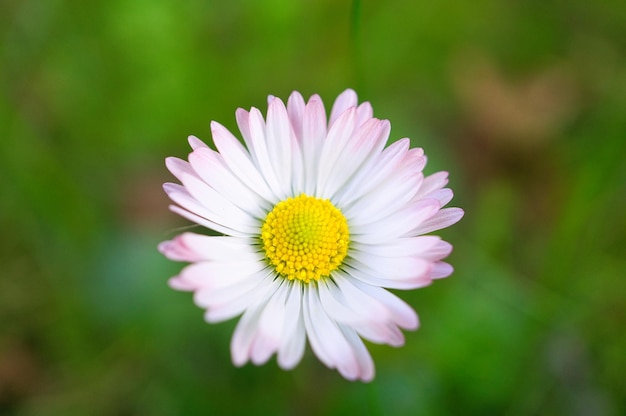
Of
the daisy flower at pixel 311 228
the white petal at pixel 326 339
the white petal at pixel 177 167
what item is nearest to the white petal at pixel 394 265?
the daisy flower at pixel 311 228

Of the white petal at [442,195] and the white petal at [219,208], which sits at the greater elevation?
the white petal at [442,195]

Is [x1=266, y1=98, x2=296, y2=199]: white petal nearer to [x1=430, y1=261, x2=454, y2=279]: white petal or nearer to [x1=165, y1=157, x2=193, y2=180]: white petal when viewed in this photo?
[x1=165, y1=157, x2=193, y2=180]: white petal

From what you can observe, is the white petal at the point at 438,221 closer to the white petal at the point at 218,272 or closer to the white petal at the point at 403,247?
the white petal at the point at 403,247

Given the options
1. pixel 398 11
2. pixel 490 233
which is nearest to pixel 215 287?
pixel 490 233

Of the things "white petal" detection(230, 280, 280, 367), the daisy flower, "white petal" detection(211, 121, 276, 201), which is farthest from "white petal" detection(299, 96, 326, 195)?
"white petal" detection(230, 280, 280, 367)

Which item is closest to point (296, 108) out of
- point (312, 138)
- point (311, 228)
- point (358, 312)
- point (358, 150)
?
point (312, 138)

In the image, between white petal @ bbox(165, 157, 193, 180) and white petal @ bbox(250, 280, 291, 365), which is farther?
white petal @ bbox(165, 157, 193, 180)
